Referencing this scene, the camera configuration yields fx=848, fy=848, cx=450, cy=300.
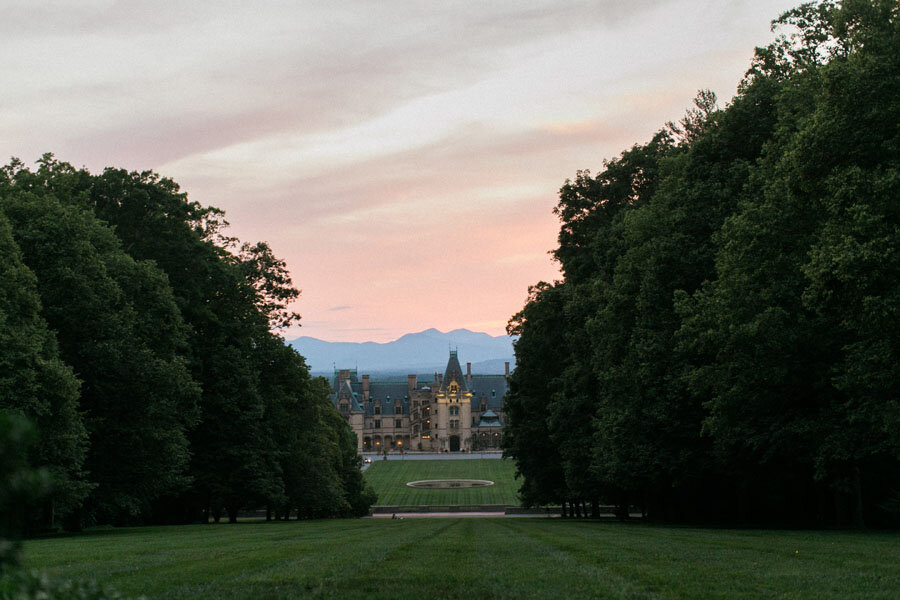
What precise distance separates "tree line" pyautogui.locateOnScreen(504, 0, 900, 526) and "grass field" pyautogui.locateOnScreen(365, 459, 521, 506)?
53.8m

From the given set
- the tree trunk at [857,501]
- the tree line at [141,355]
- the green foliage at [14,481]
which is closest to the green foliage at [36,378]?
the tree line at [141,355]

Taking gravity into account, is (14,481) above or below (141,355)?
below

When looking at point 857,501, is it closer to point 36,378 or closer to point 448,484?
point 36,378

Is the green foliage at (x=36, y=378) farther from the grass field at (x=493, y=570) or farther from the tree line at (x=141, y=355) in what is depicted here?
the grass field at (x=493, y=570)

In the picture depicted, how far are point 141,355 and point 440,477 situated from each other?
100 metres

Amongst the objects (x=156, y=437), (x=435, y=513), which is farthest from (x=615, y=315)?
(x=435, y=513)

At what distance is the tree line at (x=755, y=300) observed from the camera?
2373 cm

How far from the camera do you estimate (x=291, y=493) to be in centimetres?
5828

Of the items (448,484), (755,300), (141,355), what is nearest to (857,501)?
(755,300)

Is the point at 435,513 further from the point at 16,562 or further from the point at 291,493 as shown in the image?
the point at 16,562

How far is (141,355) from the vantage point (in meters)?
36.5

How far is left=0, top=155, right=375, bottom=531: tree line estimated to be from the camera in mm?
30984

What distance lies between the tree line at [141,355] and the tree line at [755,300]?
1768 centimetres

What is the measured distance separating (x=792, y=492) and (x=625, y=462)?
10230mm
